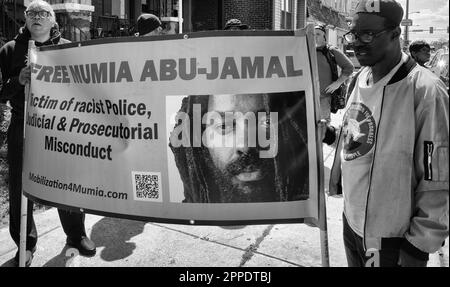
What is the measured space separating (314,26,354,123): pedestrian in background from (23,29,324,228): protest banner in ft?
9.58

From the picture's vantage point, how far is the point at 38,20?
3209 millimetres

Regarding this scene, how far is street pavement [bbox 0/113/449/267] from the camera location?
11.1 ft

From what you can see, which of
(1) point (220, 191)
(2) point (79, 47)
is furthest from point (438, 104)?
(2) point (79, 47)

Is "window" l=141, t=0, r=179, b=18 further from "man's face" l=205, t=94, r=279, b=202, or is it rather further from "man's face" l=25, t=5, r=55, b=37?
"man's face" l=205, t=94, r=279, b=202

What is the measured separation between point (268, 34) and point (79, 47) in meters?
1.16

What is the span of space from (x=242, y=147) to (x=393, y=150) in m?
0.74

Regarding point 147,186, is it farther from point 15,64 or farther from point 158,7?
point 158,7

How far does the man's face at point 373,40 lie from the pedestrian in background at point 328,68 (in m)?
3.07

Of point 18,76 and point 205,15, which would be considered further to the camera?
point 205,15

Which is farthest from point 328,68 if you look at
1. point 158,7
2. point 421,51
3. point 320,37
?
point 158,7

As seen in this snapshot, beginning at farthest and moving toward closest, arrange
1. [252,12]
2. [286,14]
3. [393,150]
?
1. [286,14]
2. [252,12]
3. [393,150]

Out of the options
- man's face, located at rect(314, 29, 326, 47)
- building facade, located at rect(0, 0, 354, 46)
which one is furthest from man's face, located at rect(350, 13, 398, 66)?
building facade, located at rect(0, 0, 354, 46)

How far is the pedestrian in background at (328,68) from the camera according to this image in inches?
193

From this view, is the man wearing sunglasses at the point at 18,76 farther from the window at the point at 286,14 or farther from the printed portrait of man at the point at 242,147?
the window at the point at 286,14
